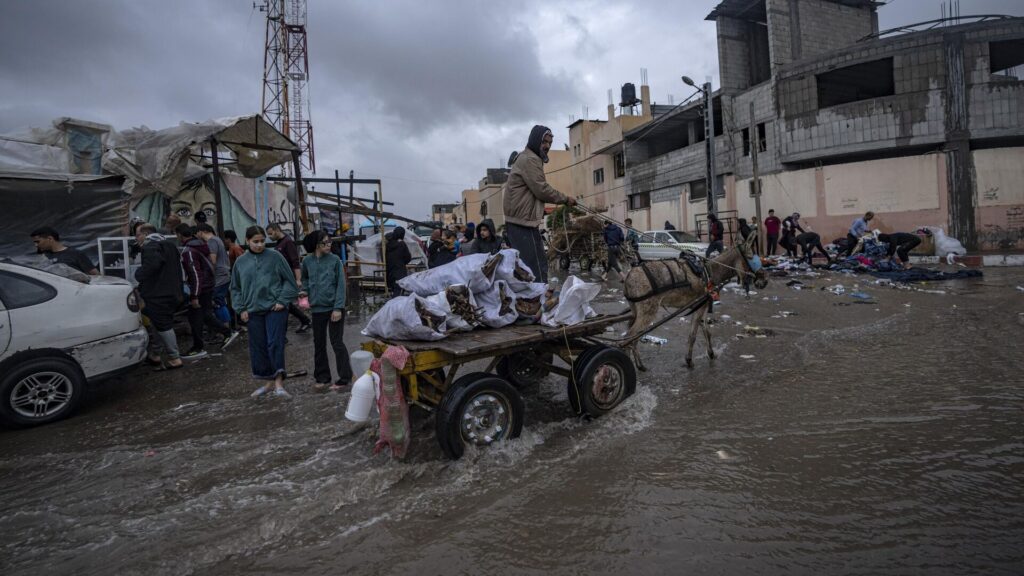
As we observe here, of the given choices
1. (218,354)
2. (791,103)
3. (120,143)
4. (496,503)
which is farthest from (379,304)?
(791,103)

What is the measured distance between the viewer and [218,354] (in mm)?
7852

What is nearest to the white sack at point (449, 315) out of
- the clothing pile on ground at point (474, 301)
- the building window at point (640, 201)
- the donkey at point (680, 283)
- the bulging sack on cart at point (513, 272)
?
the clothing pile on ground at point (474, 301)

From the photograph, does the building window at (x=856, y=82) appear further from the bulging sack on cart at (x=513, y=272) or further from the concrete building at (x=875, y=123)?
the bulging sack on cart at (x=513, y=272)

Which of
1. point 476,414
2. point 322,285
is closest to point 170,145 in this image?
point 322,285

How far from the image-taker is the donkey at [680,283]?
5.82 meters

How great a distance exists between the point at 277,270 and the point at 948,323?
358 inches

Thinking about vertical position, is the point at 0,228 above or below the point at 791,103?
below

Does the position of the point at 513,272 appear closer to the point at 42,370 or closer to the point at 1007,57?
the point at 42,370

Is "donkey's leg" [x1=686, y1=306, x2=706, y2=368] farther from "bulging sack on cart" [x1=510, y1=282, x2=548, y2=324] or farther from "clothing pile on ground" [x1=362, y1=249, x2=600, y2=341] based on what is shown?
"bulging sack on cart" [x1=510, y1=282, x2=548, y2=324]

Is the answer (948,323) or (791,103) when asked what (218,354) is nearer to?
(948,323)

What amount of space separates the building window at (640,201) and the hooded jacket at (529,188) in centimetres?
2798

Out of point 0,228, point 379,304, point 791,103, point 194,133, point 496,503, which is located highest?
point 791,103

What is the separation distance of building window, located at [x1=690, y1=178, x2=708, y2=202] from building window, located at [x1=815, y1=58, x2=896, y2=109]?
5.92 m

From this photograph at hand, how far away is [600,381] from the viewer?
170 inches
